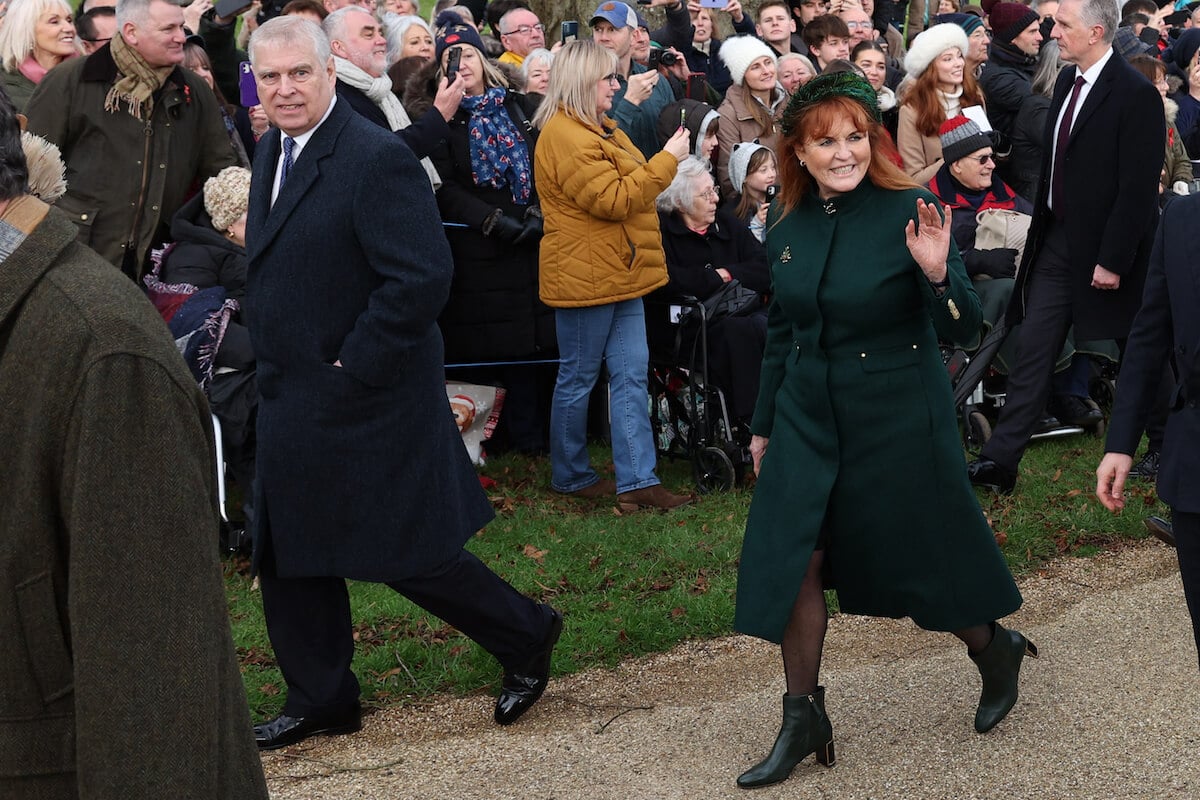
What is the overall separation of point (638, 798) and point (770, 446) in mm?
1152

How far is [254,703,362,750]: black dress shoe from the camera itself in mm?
4910

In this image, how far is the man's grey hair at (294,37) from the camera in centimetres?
462

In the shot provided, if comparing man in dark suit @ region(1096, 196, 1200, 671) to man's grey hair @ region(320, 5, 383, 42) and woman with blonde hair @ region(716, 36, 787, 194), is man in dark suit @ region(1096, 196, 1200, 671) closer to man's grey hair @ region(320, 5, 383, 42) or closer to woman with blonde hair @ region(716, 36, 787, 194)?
man's grey hair @ region(320, 5, 383, 42)

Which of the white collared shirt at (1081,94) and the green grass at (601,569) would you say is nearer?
the green grass at (601,569)

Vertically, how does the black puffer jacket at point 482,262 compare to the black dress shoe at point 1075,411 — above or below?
above

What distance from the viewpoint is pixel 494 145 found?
7.96 m

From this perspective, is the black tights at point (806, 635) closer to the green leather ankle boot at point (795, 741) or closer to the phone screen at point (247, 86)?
the green leather ankle boot at point (795, 741)

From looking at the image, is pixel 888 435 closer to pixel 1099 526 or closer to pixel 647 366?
pixel 1099 526

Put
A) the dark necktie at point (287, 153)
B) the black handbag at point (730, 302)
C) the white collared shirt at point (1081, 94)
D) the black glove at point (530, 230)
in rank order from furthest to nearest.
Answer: the black handbag at point (730, 302), the black glove at point (530, 230), the white collared shirt at point (1081, 94), the dark necktie at point (287, 153)

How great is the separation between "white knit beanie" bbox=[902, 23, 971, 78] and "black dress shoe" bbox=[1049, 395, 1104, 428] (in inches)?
94.1

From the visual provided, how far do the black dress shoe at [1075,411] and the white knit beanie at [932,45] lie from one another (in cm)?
239

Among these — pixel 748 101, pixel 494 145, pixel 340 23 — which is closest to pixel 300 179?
pixel 340 23

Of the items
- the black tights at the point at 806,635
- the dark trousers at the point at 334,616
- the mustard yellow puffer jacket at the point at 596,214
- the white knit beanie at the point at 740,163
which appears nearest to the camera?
the black tights at the point at 806,635

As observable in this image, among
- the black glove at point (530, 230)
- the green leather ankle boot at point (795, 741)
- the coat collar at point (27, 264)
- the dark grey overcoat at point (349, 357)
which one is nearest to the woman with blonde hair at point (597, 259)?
the black glove at point (530, 230)
